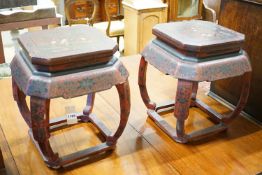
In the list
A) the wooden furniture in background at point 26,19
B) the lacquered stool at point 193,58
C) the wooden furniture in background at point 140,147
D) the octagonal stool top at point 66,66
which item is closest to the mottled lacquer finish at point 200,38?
the lacquered stool at point 193,58

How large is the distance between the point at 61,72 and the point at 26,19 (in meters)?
1.61

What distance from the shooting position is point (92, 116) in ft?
4.70

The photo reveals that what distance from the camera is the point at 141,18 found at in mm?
2797

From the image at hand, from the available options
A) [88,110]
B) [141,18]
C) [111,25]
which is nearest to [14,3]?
[141,18]

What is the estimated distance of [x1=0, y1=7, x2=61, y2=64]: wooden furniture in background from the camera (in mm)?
2363

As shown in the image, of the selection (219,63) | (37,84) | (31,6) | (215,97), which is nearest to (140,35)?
(31,6)

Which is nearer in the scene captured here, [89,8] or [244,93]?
[244,93]

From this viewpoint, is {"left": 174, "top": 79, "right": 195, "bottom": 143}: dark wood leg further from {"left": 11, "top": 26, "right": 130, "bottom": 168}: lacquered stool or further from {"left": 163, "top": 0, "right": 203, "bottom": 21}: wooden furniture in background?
{"left": 163, "top": 0, "right": 203, "bottom": 21}: wooden furniture in background

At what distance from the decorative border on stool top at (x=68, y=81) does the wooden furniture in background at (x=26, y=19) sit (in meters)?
1.46

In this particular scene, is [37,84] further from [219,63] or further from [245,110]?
[245,110]

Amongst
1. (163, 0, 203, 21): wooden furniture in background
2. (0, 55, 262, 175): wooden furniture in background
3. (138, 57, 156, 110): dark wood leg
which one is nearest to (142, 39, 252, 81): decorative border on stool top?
(138, 57, 156, 110): dark wood leg

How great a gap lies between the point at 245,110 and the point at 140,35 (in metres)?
1.51

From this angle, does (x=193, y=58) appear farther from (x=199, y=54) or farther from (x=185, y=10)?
(x=185, y=10)

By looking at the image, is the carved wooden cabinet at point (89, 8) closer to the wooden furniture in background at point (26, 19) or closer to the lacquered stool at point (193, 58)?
the wooden furniture in background at point (26, 19)
